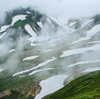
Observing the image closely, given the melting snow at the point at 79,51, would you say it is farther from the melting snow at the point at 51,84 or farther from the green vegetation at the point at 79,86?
the green vegetation at the point at 79,86

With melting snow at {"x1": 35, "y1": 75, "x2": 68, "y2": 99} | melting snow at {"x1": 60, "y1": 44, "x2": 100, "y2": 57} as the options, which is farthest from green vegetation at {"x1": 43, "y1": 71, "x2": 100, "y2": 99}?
melting snow at {"x1": 60, "y1": 44, "x2": 100, "y2": 57}

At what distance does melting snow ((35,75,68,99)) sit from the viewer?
132887 millimetres

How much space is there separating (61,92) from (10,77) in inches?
2449

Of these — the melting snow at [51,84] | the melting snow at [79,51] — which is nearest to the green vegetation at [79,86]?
the melting snow at [51,84]

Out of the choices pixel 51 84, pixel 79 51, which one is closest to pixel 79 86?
pixel 51 84

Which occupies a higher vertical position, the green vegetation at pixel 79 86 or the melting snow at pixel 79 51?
the green vegetation at pixel 79 86

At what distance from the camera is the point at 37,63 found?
18400 centimetres

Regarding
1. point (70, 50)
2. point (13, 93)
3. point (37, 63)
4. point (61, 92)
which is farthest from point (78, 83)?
point (70, 50)

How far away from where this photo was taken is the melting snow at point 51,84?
436 feet

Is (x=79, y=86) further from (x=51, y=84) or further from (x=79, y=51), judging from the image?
(x=79, y=51)

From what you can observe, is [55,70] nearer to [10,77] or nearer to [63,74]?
[63,74]

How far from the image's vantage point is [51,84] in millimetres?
139250

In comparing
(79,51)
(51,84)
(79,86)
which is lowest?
(51,84)

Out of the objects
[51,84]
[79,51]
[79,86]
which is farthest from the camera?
[79,51]
